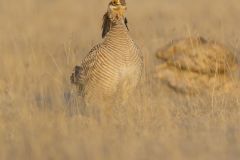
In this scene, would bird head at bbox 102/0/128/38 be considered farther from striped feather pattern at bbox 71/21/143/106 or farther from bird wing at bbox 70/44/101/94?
bird wing at bbox 70/44/101/94

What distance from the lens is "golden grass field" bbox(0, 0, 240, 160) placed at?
6.24 metres

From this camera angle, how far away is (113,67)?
7.87m

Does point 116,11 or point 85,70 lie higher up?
point 116,11

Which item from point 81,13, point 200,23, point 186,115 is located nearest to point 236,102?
point 186,115

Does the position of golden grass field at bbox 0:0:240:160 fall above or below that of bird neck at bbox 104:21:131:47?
below

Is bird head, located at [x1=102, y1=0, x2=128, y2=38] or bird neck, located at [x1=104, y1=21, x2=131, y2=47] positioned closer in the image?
bird neck, located at [x1=104, y1=21, x2=131, y2=47]

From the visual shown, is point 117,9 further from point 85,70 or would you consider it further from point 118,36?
point 85,70

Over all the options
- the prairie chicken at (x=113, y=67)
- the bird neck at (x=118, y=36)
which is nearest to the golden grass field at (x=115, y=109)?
the prairie chicken at (x=113, y=67)

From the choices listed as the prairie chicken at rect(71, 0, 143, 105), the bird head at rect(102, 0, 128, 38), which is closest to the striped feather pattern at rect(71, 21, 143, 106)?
the prairie chicken at rect(71, 0, 143, 105)

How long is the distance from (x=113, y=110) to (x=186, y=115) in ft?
2.35

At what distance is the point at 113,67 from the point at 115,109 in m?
0.41

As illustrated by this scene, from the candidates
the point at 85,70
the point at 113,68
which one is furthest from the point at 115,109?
the point at 85,70

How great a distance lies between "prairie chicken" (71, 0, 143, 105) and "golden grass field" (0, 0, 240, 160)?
229 millimetres

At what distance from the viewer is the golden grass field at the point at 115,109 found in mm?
6238
